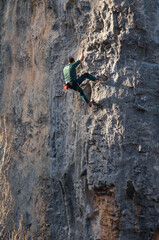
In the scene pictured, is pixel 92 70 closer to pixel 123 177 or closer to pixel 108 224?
pixel 123 177

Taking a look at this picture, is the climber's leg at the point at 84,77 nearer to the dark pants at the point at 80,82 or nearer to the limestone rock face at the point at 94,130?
the dark pants at the point at 80,82

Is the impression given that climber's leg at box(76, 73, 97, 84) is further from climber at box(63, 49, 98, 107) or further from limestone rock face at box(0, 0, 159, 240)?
limestone rock face at box(0, 0, 159, 240)

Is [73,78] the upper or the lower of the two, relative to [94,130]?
upper

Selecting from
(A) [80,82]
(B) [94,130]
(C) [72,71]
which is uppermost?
(C) [72,71]

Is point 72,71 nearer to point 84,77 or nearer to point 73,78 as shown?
point 73,78

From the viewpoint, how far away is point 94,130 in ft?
30.7

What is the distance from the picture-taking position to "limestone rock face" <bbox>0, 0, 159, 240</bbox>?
9.08 m

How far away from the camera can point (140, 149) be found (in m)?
9.06

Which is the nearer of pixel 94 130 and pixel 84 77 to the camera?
pixel 84 77

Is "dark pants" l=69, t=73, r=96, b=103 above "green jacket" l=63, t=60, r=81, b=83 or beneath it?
beneath

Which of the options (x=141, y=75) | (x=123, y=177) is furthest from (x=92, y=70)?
(x=123, y=177)

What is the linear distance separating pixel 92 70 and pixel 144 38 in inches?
52.9

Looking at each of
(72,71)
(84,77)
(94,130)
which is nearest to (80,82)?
(84,77)

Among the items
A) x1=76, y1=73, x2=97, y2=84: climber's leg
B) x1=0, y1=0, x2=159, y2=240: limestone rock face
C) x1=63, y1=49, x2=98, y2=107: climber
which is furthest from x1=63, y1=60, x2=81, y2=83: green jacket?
x1=0, y1=0, x2=159, y2=240: limestone rock face
